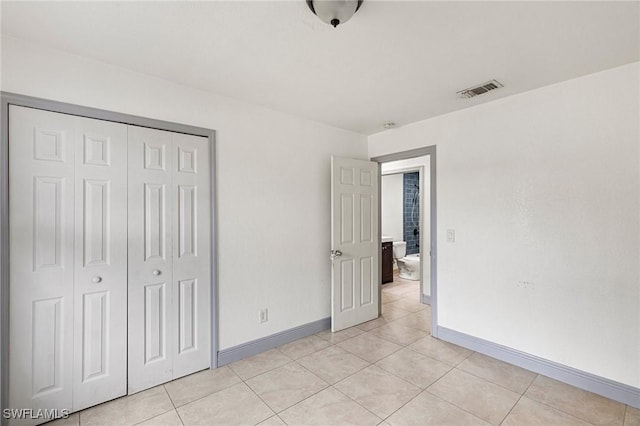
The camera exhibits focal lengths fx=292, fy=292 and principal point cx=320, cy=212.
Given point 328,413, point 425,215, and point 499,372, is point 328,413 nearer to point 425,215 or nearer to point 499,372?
point 499,372

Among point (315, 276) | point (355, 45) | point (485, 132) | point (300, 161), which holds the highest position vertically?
point (355, 45)

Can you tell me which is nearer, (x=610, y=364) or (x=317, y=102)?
(x=610, y=364)

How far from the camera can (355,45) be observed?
186cm

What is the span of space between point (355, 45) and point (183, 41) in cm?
108

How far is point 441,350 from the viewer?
2.91 m

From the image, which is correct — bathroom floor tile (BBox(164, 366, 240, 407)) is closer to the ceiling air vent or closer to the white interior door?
the white interior door

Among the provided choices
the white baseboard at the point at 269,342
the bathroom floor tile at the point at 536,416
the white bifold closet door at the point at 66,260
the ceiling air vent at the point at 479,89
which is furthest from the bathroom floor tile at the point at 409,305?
the white bifold closet door at the point at 66,260

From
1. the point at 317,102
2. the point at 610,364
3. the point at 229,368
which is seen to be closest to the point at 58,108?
the point at 317,102

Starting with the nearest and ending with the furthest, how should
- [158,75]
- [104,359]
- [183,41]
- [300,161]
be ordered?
[183,41] → [104,359] → [158,75] → [300,161]

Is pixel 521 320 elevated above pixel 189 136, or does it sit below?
below

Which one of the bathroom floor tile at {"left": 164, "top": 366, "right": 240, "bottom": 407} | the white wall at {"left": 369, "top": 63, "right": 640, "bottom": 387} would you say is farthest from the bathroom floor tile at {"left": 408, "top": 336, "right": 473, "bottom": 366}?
the bathroom floor tile at {"left": 164, "top": 366, "right": 240, "bottom": 407}

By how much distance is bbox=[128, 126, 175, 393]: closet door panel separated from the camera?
220cm

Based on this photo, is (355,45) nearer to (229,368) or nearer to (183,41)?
(183,41)

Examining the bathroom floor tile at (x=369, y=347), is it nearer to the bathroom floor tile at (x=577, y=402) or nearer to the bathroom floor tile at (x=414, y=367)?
the bathroom floor tile at (x=414, y=367)
